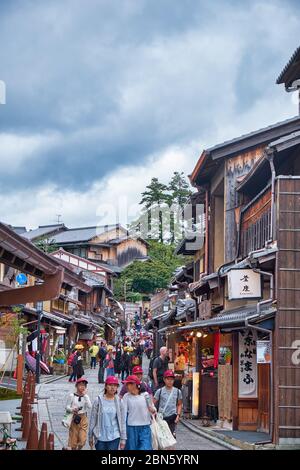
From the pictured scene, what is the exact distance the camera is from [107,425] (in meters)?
11.3

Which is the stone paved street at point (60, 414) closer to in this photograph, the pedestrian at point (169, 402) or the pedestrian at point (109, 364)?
the pedestrian at point (109, 364)

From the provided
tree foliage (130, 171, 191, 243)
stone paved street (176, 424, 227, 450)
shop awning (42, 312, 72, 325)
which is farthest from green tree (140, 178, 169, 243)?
stone paved street (176, 424, 227, 450)

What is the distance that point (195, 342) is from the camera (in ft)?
92.9

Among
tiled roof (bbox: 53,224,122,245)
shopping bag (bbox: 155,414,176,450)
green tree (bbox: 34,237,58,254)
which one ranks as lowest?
shopping bag (bbox: 155,414,176,450)

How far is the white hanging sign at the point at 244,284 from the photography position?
62.8 feet

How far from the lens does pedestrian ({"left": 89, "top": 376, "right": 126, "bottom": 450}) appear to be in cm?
1123

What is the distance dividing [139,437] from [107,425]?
93cm

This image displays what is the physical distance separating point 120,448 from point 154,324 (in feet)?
127

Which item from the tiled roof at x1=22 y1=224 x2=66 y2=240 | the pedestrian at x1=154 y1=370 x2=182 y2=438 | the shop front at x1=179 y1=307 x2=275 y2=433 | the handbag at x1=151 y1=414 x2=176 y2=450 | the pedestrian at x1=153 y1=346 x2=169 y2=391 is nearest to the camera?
the handbag at x1=151 y1=414 x2=176 y2=450

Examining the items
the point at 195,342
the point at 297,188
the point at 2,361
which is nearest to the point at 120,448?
the point at 297,188

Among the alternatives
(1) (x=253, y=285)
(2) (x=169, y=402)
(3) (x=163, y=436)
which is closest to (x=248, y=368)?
(1) (x=253, y=285)

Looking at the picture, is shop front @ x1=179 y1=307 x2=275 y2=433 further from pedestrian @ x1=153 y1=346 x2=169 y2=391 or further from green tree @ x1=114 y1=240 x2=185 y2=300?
green tree @ x1=114 y1=240 x2=185 y2=300

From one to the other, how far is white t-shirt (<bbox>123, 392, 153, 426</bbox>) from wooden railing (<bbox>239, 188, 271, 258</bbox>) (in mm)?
7655
